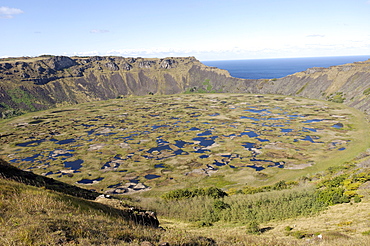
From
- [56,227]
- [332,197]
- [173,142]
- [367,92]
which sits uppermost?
[56,227]

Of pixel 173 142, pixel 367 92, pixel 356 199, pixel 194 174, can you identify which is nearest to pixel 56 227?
pixel 356 199

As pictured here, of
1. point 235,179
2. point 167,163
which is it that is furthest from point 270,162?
point 167,163

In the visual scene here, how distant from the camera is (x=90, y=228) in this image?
14844 mm

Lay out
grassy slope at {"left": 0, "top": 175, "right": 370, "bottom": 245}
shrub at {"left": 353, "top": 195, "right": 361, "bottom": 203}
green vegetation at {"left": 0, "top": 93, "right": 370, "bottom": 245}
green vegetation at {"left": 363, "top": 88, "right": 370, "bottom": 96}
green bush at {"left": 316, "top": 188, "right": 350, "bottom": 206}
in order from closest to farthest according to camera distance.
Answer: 1. grassy slope at {"left": 0, "top": 175, "right": 370, "bottom": 245}
2. green vegetation at {"left": 0, "top": 93, "right": 370, "bottom": 245}
3. shrub at {"left": 353, "top": 195, "right": 361, "bottom": 203}
4. green bush at {"left": 316, "top": 188, "right": 350, "bottom": 206}
5. green vegetation at {"left": 363, "top": 88, "right": 370, "bottom": 96}

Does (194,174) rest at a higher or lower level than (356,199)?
lower

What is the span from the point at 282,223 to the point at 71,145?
11063 centimetres

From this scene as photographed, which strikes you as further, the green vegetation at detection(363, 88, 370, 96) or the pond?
the green vegetation at detection(363, 88, 370, 96)

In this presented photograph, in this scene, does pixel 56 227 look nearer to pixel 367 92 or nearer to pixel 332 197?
pixel 332 197

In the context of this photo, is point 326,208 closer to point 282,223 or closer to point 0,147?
point 282,223

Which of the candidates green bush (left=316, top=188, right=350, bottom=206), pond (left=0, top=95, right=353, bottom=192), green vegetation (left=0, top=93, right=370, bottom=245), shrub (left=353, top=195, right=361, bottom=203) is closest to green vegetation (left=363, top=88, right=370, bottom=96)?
green vegetation (left=0, top=93, right=370, bottom=245)

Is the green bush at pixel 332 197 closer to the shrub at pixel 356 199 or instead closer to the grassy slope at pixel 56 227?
the shrub at pixel 356 199

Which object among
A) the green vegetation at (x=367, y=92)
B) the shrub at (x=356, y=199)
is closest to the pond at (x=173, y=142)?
the green vegetation at (x=367, y=92)

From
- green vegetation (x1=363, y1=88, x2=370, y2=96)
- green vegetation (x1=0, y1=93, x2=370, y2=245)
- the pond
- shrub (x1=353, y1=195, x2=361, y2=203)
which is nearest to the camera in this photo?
green vegetation (x1=0, y1=93, x2=370, y2=245)

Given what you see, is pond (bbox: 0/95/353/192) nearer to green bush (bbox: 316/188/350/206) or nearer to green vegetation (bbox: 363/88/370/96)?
green vegetation (bbox: 363/88/370/96)
